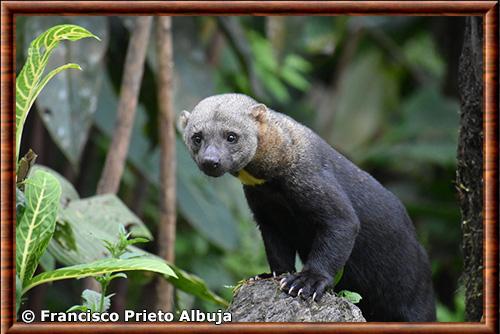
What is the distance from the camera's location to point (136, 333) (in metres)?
3.91

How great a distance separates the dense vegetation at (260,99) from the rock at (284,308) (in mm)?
1382

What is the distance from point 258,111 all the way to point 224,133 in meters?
0.27

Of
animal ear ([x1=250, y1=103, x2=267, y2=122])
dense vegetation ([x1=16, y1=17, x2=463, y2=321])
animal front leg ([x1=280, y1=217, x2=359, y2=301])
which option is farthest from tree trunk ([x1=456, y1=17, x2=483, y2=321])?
dense vegetation ([x1=16, y1=17, x2=463, y2=321])

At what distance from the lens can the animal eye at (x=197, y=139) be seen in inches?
184

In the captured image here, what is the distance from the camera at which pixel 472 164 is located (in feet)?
15.9

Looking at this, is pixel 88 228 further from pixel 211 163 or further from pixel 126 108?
pixel 126 108

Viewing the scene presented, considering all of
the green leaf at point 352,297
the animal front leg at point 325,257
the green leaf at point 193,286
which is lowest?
the green leaf at point 193,286

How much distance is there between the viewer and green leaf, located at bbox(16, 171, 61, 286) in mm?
3982

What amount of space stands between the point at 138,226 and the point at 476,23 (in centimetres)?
233

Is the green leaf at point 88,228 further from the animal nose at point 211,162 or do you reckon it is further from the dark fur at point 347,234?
the dark fur at point 347,234

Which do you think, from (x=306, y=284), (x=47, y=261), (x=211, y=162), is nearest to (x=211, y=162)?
(x=211, y=162)

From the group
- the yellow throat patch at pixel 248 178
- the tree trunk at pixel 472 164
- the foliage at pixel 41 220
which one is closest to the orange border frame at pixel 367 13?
the foliage at pixel 41 220

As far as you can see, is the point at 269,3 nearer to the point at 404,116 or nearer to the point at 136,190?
the point at 136,190

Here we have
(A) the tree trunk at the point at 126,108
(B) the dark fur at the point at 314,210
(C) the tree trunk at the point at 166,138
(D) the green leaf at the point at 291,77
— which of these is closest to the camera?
(B) the dark fur at the point at 314,210
